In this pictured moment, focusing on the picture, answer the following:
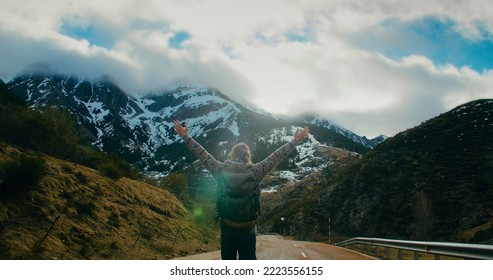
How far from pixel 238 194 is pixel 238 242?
2.01 feet

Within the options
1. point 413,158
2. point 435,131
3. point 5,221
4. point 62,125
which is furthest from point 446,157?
point 5,221

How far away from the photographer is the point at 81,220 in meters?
20.2

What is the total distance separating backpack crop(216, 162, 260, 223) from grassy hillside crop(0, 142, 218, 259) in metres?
10.6

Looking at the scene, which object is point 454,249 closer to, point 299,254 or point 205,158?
point 205,158

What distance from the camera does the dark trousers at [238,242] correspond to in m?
4.95

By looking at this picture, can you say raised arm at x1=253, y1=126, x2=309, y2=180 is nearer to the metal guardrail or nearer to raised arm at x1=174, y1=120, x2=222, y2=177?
raised arm at x1=174, y1=120, x2=222, y2=177

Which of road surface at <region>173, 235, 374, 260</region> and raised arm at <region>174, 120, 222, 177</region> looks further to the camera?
road surface at <region>173, 235, 374, 260</region>

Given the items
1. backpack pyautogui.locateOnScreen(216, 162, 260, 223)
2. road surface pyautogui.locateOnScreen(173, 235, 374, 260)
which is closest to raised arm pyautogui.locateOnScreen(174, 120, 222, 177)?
backpack pyautogui.locateOnScreen(216, 162, 260, 223)

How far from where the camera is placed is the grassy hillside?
15.4 meters

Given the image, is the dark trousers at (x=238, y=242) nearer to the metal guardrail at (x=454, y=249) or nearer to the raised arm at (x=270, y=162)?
the raised arm at (x=270, y=162)

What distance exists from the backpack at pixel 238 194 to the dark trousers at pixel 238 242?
0.15 meters

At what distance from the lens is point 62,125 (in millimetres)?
39969
